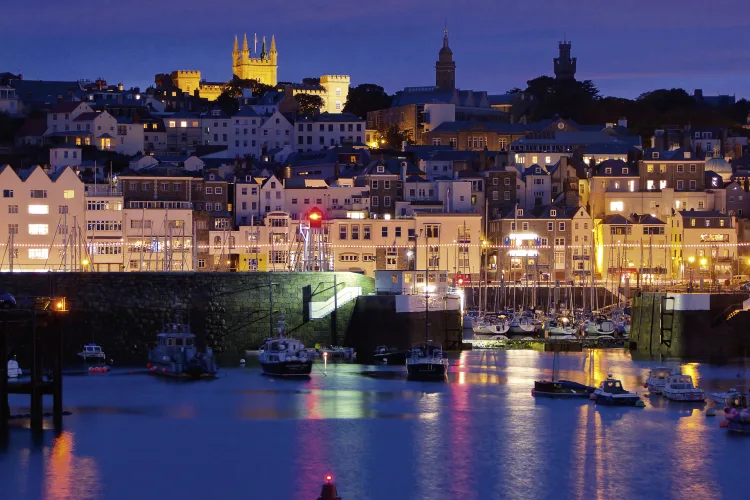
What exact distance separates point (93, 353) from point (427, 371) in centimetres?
1235

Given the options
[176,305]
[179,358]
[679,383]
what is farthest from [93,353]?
[679,383]

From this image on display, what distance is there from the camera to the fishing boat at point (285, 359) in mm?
58688

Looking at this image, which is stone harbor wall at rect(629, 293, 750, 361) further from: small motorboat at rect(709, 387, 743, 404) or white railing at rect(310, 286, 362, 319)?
small motorboat at rect(709, 387, 743, 404)

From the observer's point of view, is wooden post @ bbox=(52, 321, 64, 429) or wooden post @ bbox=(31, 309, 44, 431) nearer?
wooden post @ bbox=(31, 309, 44, 431)

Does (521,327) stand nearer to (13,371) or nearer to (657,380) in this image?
(657,380)

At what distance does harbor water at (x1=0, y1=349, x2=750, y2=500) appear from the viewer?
3831 centimetres

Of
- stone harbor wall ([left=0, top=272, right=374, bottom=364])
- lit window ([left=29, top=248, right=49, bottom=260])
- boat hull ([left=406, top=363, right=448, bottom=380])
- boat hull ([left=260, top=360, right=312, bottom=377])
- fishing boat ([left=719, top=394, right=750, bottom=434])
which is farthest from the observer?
lit window ([left=29, top=248, right=49, bottom=260])

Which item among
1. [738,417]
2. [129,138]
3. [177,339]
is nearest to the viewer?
[738,417]

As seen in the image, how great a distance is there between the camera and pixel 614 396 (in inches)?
2035

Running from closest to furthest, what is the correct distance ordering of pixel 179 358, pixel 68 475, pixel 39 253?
pixel 68 475
pixel 179 358
pixel 39 253

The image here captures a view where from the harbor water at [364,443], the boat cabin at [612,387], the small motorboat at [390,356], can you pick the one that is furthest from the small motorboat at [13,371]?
the boat cabin at [612,387]

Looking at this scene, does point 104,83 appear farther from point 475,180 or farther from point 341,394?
point 341,394

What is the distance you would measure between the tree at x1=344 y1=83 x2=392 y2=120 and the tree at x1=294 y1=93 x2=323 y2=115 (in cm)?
398

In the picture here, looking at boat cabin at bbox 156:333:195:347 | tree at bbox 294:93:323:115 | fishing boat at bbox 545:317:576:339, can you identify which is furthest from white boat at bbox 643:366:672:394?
tree at bbox 294:93:323:115
